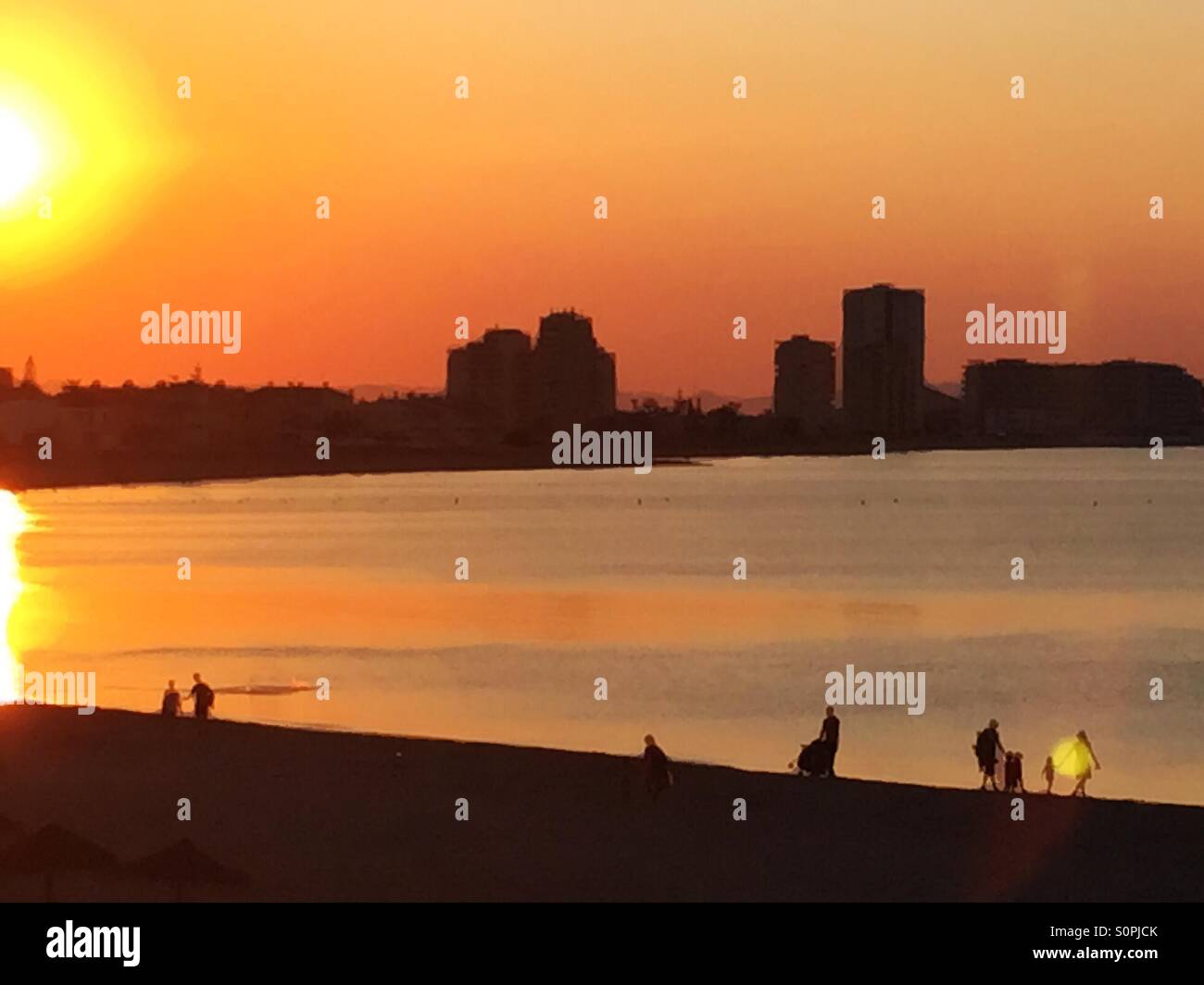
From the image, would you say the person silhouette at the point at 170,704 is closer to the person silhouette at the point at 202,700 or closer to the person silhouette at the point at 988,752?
the person silhouette at the point at 202,700

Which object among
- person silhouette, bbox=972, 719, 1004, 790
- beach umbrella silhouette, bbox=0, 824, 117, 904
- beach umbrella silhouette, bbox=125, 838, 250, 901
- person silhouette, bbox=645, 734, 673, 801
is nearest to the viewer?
beach umbrella silhouette, bbox=0, 824, 117, 904

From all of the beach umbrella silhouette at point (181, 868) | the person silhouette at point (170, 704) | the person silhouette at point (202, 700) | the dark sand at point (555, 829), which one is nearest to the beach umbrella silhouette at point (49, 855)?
the dark sand at point (555, 829)

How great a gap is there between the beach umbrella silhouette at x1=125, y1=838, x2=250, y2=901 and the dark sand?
13 centimetres

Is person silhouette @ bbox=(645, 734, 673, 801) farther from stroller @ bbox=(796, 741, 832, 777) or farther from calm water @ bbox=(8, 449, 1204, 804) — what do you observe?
calm water @ bbox=(8, 449, 1204, 804)

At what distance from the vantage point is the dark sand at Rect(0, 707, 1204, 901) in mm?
20266

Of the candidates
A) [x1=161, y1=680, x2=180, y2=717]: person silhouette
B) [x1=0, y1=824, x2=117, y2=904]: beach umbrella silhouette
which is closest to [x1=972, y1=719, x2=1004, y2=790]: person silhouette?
[x1=161, y1=680, x2=180, y2=717]: person silhouette

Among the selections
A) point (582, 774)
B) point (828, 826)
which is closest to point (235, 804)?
point (582, 774)

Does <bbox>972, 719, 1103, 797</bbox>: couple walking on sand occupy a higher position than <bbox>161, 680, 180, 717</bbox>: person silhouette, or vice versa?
<bbox>161, 680, 180, 717</bbox>: person silhouette

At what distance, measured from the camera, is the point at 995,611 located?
81.1 m

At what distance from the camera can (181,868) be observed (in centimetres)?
1798

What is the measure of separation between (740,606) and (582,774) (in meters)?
53.5

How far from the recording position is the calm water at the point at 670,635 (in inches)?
1725

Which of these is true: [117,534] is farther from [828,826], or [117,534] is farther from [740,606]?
[828,826]

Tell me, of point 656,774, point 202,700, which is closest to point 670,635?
point 202,700
